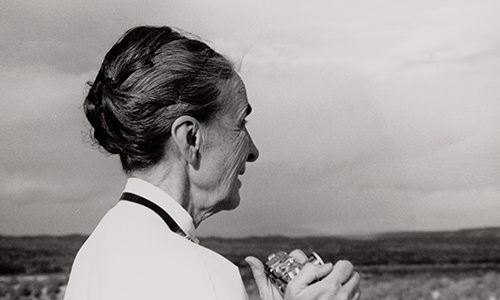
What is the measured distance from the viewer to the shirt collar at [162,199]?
93 centimetres

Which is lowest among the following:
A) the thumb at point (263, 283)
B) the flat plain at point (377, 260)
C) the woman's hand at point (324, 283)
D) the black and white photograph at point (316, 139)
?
the flat plain at point (377, 260)

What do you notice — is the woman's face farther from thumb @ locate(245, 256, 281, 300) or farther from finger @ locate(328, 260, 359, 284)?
finger @ locate(328, 260, 359, 284)

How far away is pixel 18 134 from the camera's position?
9.16 ft

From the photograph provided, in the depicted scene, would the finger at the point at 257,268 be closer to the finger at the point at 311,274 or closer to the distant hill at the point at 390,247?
the finger at the point at 311,274

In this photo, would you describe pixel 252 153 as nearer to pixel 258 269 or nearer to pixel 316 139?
pixel 258 269

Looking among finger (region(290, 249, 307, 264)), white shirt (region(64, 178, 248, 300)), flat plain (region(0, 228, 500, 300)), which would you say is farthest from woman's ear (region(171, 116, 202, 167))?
flat plain (region(0, 228, 500, 300))

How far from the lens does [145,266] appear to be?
0.81 meters

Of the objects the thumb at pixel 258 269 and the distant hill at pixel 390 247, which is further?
the distant hill at pixel 390 247

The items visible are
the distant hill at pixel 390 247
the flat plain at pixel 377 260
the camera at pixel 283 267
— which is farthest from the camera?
the distant hill at pixel 390 247

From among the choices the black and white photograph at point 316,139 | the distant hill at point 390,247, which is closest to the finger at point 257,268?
the black and white photograph at point 316,139

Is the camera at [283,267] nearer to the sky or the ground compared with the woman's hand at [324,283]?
nearer to the ground

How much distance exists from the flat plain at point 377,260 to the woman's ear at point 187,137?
174cm

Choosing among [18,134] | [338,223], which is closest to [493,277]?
[338,223]

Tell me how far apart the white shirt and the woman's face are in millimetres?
147
